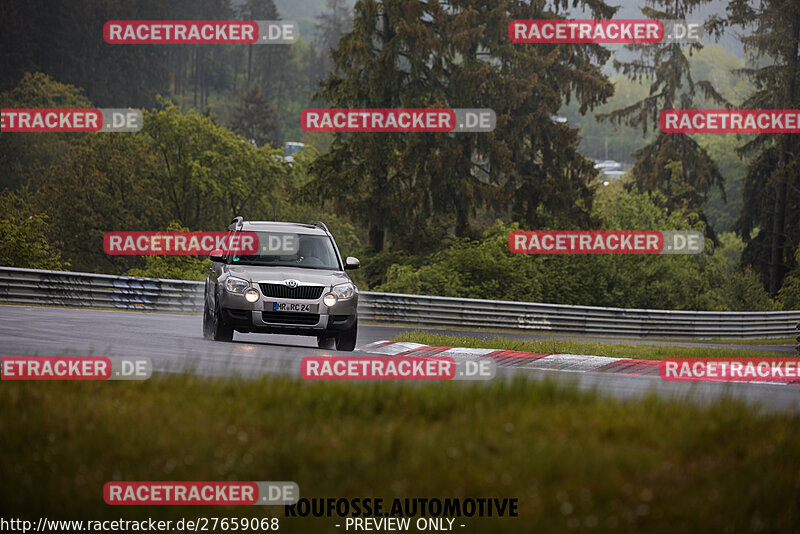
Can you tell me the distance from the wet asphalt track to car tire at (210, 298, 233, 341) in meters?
0.20

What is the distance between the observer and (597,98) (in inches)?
1858

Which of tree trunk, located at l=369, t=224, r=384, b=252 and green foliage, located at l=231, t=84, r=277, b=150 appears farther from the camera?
green foliage, located at l=231, t=84, r=277, b=150

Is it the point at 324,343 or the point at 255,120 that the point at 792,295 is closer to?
the point at 324,343

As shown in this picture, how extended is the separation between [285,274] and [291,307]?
1.89 ft

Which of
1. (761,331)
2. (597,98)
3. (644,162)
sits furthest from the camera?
(644,162)

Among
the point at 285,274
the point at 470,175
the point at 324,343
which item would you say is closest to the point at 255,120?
the point at 470,175

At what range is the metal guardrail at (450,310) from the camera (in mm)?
26000

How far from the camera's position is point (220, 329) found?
49.7 ft

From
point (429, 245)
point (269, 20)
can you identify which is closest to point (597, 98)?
point (429, 245)

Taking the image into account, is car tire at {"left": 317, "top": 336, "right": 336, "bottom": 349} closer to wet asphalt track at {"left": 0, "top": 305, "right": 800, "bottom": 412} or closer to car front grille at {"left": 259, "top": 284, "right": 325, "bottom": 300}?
wet asphalt track at {"left": 0, "top": 305, "right": 800, "bottom": 412}

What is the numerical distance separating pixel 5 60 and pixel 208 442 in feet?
293

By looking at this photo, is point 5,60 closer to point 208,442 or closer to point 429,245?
point 429,245

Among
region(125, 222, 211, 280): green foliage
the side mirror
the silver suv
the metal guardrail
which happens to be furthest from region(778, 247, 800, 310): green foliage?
the side mirror

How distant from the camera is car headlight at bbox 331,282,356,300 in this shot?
49.1 ft
